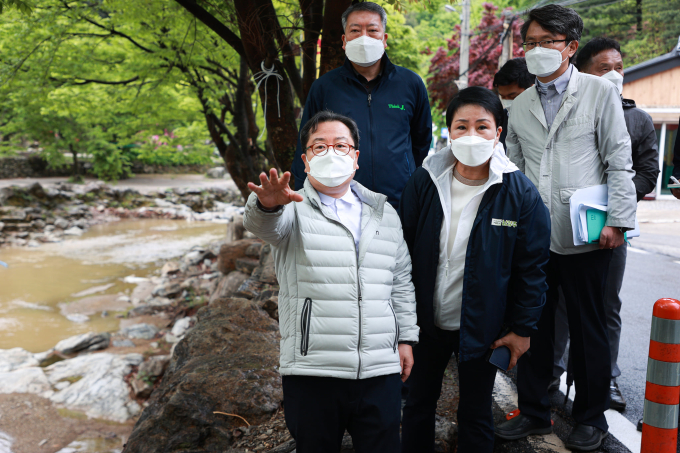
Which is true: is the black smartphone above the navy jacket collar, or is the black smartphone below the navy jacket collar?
below

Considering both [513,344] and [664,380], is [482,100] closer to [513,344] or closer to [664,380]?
[513,344]

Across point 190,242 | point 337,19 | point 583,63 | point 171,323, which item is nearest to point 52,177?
point 190,242

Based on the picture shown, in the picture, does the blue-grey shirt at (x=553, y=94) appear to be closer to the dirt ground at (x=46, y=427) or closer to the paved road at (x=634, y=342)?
the paved road at (x=634, y=342)

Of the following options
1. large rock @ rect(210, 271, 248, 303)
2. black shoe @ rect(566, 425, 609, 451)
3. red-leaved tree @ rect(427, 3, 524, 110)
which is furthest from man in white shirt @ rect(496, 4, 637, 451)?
red-leaved tree @ rect(427, 3, 524, 110)

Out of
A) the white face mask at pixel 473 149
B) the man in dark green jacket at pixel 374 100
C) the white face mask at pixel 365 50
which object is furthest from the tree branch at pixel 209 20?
the white face mask at pixel 473 149

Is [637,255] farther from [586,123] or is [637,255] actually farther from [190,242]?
[190,242]

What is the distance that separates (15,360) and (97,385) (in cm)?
170

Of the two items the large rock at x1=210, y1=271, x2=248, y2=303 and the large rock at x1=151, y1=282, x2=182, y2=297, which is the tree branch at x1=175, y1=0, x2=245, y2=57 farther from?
the large rock at x1=151, y1=282, x2=182, y2=297

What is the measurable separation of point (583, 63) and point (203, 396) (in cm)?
351

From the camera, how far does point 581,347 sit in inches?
109

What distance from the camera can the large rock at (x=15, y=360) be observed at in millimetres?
6770

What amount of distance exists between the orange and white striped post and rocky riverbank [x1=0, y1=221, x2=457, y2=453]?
1.04 meters

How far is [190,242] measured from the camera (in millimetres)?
17391

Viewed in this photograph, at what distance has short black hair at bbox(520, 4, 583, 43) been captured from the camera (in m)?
2.76
